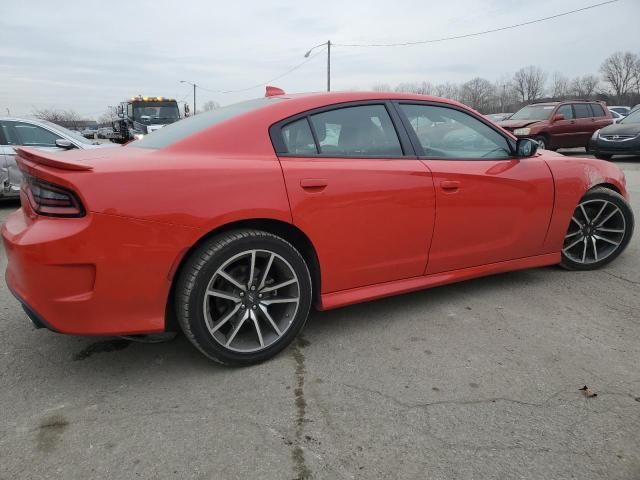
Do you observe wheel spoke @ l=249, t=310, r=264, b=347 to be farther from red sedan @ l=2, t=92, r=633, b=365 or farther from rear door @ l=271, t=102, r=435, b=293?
rear door @ l=271, t=102, r=435, b=293

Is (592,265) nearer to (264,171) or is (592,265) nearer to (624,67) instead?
(264,171)

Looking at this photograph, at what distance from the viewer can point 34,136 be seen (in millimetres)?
7430

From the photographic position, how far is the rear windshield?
2713 mm

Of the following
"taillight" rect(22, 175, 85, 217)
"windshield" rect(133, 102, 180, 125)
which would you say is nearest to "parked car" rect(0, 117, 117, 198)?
"taillight" rect(22, 175, 85, 217)

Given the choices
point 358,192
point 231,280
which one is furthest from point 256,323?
point 358,192

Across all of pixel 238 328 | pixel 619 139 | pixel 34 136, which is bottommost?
pixel 238 328

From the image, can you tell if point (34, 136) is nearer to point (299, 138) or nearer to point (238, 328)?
point (299, 138)

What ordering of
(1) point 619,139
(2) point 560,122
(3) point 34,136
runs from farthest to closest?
(2) point 560,122 → (1) point 619,139 → (3) point 34,136

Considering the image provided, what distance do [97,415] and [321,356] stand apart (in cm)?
114

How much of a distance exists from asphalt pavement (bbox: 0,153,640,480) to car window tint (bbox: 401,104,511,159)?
1.06 metres

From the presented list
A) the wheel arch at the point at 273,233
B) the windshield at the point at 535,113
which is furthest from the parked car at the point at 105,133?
the wheel arch at the point at 273,233

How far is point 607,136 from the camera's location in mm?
12266

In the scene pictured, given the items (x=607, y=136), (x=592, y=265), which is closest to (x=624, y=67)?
(x=607, y=136)

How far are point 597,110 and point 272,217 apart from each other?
15.0m
